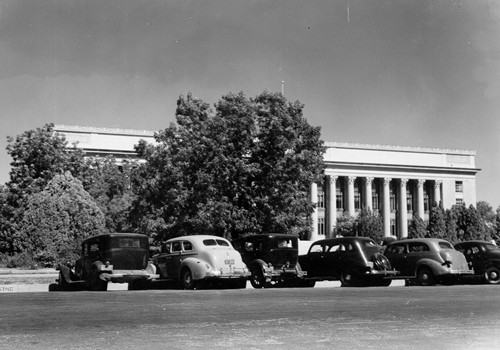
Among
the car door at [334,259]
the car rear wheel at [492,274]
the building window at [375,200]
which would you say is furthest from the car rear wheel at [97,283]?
the building window at [375,200]

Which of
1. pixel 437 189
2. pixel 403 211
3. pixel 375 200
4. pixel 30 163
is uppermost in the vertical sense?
A: pixel 437 189

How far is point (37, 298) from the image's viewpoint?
1680cm

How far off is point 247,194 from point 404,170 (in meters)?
66.6

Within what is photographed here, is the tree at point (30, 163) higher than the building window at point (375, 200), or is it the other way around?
the building window at point (375, 200)

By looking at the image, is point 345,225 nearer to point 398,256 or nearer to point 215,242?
point 398,256

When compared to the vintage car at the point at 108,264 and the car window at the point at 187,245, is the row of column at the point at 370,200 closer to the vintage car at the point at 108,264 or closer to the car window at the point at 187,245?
the car window at the point at 187,245

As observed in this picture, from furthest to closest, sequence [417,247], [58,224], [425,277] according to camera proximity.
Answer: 1. [58,224]
2. [417,247]
3. [425,277]

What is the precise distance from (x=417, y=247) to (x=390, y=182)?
76529mm

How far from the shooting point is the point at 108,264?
21.4m

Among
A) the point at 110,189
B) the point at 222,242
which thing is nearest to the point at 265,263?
the point at 222,242

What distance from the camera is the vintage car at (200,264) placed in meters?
21.7

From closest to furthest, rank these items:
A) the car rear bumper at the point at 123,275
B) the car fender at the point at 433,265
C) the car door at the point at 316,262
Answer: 1. the car rear bumper at the point at 123,275
2. the car fender at the point at 433,265
3. the car door at the point at 316,262

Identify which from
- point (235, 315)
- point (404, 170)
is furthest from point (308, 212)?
point (404, 170)

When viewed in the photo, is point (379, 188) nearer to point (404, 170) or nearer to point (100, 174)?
point (404, 170)
